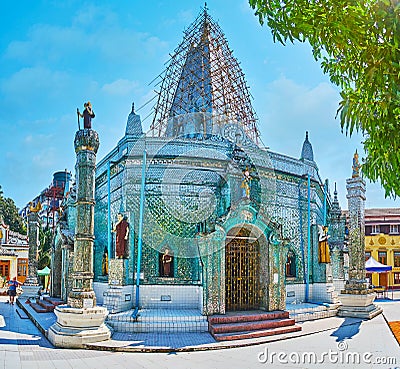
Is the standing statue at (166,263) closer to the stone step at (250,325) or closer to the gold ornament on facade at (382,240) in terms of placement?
the stone step at (250,325)

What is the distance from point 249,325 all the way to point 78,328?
Result: 400cm

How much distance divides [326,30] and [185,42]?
48.8 ft

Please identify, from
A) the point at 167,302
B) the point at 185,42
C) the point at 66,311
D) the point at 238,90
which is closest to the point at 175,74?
the point at 185,42

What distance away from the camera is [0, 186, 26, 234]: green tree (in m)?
40.7

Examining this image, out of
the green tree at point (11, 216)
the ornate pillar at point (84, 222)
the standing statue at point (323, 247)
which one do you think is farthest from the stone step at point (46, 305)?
the green tree at point (11, 216)

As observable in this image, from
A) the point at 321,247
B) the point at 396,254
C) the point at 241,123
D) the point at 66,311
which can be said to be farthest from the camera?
the point at 396,254

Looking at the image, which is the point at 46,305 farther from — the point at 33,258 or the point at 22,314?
the point at 33,258

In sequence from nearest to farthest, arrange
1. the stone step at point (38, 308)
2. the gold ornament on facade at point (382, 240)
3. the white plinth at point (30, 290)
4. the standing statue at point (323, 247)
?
1. the stone step at point (38, 308)
2. the standing statue at point (323, 247)
3. the white plinth at point (30, 290)
4. the gold ornament on facade at point (382, 240)

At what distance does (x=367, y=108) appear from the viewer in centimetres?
447

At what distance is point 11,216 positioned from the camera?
4106 centimetres

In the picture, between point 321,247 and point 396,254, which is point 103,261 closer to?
point 321,247

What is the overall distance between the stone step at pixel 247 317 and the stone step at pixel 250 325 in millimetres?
135

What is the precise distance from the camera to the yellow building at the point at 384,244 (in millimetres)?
29859

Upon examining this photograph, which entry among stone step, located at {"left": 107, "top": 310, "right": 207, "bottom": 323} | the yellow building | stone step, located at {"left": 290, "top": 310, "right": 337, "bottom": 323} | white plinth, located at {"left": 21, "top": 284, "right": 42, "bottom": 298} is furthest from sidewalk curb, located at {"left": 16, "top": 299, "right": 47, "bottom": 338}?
the yellow building
